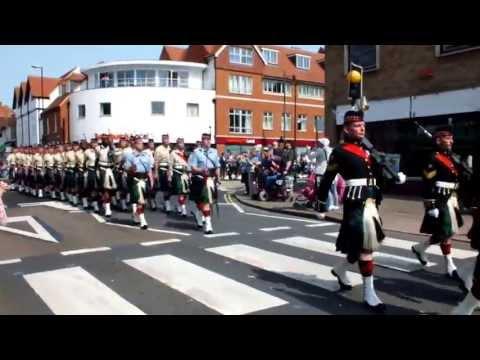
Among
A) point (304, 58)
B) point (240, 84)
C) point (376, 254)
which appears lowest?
point (376, 254)

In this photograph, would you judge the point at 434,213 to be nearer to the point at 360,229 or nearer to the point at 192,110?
the point at 360,229

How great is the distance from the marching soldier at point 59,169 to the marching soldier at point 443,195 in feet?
41.7

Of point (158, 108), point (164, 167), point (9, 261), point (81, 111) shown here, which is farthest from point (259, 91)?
point (9, 261)

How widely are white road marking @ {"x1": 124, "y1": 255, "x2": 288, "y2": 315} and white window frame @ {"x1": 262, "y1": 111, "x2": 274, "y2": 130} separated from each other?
3851 cm

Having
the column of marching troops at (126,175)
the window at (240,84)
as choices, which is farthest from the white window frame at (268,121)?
the column of marching troops at (126,175)

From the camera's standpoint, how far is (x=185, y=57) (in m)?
46.5

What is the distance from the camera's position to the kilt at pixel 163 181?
1225 centimetres

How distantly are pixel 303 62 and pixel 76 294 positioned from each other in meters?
46.8

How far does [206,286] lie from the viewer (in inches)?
211

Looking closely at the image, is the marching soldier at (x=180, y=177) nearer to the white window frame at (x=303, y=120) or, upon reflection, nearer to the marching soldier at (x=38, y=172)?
the marching soldier at (x=38, y=172)
